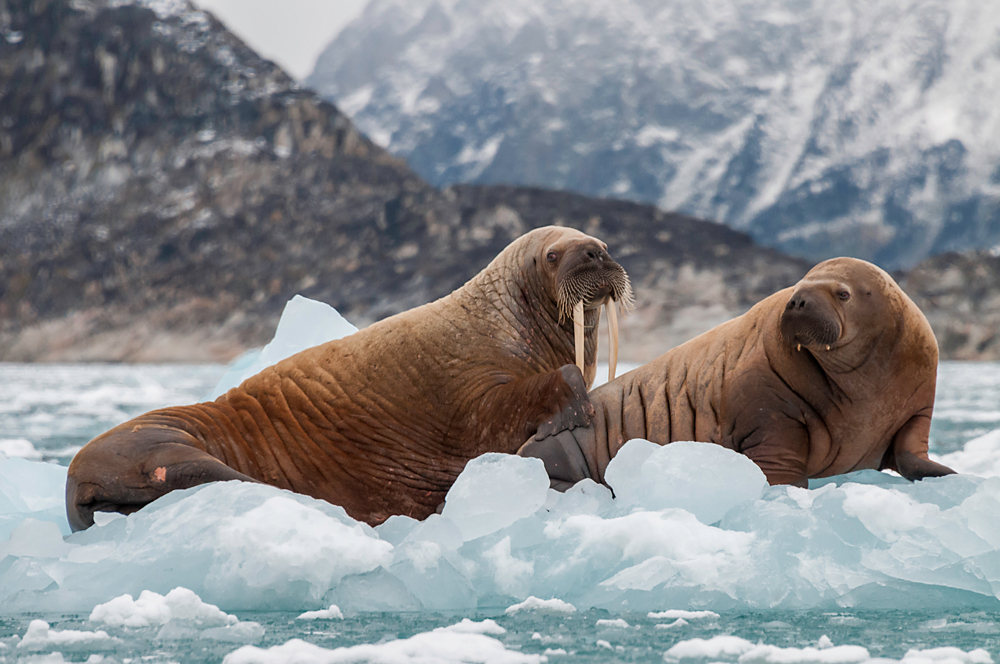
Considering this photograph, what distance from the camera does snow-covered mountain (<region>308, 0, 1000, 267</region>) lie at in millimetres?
118688

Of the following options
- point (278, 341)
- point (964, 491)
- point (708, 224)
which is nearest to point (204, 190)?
point (708, 224)

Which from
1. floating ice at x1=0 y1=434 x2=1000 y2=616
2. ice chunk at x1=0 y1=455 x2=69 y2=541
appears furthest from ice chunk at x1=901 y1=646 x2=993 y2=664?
ice chunk at x1=0 y1=455 x2=69 y2=541

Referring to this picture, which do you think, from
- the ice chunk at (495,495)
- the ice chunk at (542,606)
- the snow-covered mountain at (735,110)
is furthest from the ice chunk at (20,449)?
the snow-covered mountain at (735,110)

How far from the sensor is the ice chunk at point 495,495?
10.9 feet

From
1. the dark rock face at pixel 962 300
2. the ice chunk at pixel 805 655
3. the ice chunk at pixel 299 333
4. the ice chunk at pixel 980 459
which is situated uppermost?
the ice chunk at pixel 805 655

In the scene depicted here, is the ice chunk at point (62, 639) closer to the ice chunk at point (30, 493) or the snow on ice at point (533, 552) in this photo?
the snow on ice at point (533, 552)

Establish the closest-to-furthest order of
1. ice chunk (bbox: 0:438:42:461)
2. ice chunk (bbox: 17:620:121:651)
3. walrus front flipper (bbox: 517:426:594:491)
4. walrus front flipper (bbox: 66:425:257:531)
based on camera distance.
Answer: ice chunk (bbox: 17:620:121:651) → walrus front flipper (bbox: 66:425:257:531) → walrus front flipper (bbox: 517:426:594:491) → ice chunk (bbox: 0:438:42:461)

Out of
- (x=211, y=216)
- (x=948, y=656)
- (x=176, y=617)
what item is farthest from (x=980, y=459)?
(x=211, y=216)

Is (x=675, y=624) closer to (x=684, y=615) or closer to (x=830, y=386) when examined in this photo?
(x=684, y=615)

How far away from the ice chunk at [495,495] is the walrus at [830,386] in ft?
2.29

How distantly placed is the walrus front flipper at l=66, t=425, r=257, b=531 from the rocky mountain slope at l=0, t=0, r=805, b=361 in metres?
41.3

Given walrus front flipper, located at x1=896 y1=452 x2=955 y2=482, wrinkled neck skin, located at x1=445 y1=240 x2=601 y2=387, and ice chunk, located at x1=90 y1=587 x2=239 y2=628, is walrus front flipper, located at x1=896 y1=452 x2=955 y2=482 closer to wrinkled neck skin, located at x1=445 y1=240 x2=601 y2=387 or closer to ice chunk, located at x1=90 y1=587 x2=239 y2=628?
wrinkled neck skin, located at x1=445 y1=240 x2=601 y2=387

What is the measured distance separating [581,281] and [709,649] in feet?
7.62

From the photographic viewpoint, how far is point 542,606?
2955 millimetres
